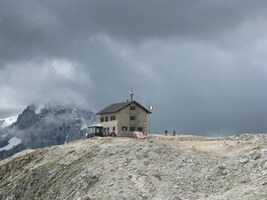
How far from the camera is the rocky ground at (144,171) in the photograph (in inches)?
2825

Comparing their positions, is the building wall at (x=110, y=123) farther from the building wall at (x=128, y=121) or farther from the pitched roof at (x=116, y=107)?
the pitched roof at (x=116, y=107)

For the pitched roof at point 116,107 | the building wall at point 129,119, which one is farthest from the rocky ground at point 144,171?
the pitched roof at point 116,107

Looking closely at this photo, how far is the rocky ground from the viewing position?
7175 centimetres

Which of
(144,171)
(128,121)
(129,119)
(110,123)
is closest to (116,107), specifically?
(110,123)

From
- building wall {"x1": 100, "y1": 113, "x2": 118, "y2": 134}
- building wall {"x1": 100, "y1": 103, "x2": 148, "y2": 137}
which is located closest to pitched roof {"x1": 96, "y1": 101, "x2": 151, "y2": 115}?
building wall {"x1": 100, "y1": 103, "x2": 148, "y2": 137}

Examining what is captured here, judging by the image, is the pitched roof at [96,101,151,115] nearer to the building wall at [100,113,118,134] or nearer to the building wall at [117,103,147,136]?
the building wall at [117,103,147,136]

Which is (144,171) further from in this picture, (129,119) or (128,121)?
(129,119)

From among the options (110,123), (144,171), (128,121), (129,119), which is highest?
(129,119)

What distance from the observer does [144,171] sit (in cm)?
8081

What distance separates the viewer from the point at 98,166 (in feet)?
291

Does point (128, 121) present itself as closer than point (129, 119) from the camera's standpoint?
Yes

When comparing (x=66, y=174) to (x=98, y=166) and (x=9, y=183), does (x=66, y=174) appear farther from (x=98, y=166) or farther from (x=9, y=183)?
(x=9, y=183)

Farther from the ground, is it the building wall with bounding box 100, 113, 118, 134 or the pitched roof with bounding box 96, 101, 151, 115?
the pitched roof with bounding box 96, 101, 151, 115

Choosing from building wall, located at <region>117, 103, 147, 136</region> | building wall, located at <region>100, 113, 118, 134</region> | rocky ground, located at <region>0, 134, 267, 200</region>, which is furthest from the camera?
building wall, located at <region>100, 113, 118, 134</region>
